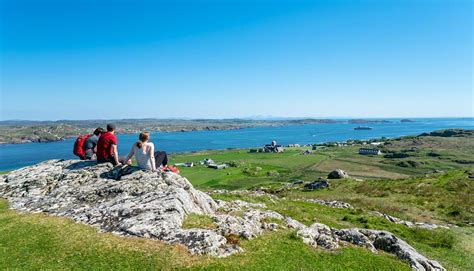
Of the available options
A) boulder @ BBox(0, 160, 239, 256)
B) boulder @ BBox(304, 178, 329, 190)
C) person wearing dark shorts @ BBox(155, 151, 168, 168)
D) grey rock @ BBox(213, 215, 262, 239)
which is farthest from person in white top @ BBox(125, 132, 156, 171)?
boulder @ BBox(304, 178, 329, 190)

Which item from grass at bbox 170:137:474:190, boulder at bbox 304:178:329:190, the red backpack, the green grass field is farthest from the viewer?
grass at bbox 170:137:474:190

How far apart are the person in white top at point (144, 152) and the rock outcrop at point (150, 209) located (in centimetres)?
61

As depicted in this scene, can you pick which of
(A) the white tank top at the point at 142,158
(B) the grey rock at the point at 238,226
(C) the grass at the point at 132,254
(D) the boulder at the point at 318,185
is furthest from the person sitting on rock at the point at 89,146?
(D) the boulder at the point at 318,185

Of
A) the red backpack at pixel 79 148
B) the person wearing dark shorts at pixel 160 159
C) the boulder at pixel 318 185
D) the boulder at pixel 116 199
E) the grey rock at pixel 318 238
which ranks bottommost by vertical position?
the boulder at pixel 318 185

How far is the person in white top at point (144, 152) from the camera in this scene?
72.9 ft

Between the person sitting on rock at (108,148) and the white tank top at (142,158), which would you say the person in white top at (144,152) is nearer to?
the white tank top at (142,158)

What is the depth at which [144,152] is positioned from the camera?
74.9 ft

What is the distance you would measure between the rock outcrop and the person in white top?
0.61 metres

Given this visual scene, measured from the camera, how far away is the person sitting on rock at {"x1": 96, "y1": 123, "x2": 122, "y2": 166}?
24.0m

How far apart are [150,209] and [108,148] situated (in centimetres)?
929

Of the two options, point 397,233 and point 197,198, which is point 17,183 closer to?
point 197,198

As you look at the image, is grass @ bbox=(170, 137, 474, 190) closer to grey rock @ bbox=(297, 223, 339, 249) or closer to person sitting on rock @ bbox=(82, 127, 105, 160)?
person sitting on rock @ bbox=(82, 127, 105, 160)

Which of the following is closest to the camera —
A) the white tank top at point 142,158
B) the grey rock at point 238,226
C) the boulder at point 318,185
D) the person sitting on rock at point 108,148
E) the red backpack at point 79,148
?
the grey rock at point 238,226

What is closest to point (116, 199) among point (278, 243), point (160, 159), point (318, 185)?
point (160, 159)
